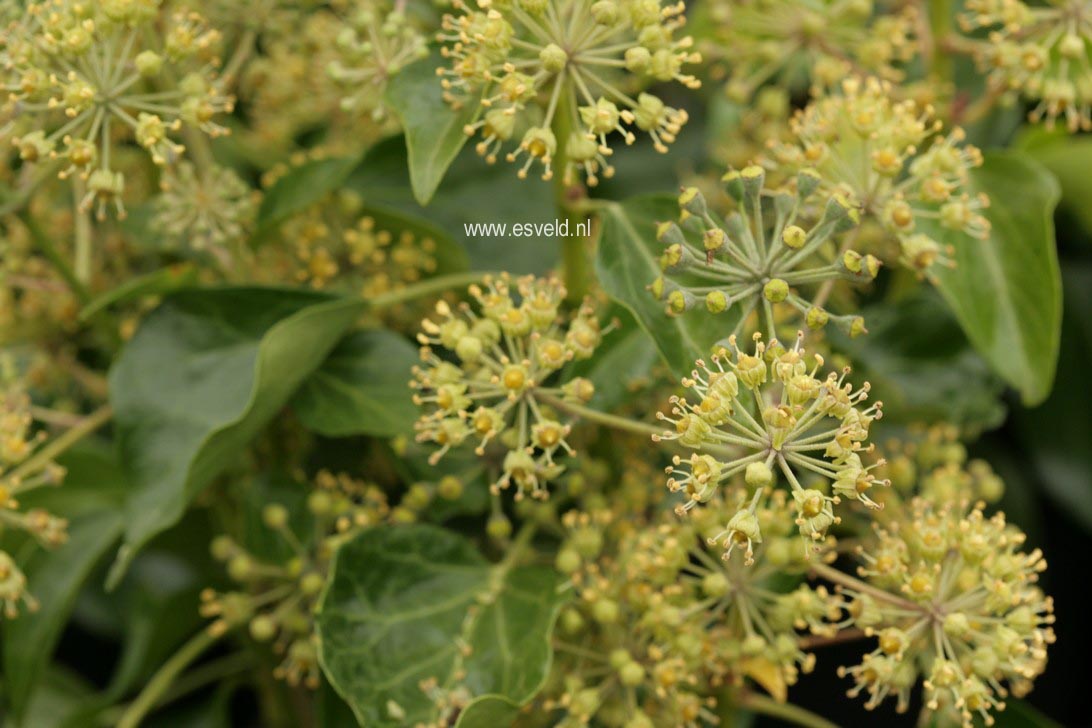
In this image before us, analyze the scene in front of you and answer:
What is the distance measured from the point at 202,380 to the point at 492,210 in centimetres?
38

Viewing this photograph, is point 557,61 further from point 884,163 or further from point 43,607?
point 43,607

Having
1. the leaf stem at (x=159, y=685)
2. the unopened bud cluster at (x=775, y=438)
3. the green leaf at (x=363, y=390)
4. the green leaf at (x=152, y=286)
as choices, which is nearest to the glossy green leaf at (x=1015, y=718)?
the unopened bud cluster at (x=775, y=438)

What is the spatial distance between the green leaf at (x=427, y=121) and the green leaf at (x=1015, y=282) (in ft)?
1.47

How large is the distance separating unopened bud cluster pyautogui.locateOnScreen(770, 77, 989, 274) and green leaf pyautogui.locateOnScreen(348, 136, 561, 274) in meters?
0.34

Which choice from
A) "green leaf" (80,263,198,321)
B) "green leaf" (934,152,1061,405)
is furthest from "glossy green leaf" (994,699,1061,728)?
"green leaf" (80,263,198,321)

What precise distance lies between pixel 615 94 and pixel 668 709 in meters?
0.50

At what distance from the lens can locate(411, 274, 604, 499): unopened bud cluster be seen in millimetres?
921

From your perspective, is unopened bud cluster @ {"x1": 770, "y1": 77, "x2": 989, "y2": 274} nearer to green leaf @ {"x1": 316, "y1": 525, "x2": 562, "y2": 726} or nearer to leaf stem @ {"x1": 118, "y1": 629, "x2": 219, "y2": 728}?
green leaf @ {"x1": 316, "y1": 525, "x2": 562, "y2": 726}

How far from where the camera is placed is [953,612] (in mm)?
909

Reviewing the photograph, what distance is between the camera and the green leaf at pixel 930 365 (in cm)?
125

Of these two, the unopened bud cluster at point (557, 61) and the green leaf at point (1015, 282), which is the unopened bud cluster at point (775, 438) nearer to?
the unopened bud cluster at point (557, 61)

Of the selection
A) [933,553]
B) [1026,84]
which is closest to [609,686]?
[933,553]

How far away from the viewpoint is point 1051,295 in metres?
1.13

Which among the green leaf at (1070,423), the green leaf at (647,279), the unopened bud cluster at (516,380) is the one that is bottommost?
the green leaf at (1070,423)
